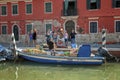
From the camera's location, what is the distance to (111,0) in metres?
37.2

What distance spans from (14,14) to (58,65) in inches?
777

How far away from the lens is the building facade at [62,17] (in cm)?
3744

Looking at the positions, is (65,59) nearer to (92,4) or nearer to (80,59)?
(80,59)

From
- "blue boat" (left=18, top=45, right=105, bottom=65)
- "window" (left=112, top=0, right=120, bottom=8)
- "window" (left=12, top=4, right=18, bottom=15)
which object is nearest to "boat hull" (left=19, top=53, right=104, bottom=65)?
"blue boat" (left=18, top=45, right=105, bottom=65)

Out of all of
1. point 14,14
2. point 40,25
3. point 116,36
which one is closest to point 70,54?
point 116,36

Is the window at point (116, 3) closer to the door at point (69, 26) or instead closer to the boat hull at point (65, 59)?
the door at point (69, 26)

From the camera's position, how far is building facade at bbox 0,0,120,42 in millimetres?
37438

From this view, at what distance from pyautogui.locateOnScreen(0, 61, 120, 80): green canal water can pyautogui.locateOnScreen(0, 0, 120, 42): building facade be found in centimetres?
1388

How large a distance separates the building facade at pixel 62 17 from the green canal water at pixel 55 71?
45.5 feet

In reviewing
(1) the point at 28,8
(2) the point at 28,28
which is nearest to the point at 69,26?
(2) the point at 28,28

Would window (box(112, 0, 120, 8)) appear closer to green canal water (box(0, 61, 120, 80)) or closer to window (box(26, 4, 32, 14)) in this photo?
window (box(26, 4, 32, 14))

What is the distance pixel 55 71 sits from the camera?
70.9 feet

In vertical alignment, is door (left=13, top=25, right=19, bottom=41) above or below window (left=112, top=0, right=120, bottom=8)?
below

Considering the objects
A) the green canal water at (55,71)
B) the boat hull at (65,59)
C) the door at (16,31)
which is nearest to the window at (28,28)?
the door at (16,31)
